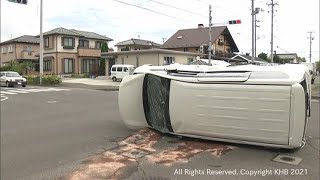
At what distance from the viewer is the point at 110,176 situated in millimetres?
5672

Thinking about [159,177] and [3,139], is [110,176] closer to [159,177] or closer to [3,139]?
[159,177]

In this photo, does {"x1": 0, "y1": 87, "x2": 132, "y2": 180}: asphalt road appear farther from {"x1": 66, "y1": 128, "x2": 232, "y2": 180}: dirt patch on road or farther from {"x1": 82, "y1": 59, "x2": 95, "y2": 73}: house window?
{"x1": 82, "y1": 59, "x2": 95, "y2": 73}: house window

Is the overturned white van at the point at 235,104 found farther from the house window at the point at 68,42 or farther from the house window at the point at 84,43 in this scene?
the house window at the point at 84,43

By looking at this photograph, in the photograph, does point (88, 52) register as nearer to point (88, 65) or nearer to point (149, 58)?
point (88, 65)

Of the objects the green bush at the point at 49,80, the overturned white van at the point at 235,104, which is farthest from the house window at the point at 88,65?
the overturned white van at the point at 235,104

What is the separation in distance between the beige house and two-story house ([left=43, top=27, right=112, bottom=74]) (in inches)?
271

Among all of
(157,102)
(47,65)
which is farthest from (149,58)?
(157,102)

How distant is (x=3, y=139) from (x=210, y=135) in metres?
5.10

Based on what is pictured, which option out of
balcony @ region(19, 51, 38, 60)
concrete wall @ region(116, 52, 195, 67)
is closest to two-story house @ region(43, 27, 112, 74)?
balcony @ region(19, 51, 38, 60)

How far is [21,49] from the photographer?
192 feet

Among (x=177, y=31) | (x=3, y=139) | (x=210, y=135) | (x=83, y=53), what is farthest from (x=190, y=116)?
(x=177, y=31)

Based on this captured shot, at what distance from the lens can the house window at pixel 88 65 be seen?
51281mm

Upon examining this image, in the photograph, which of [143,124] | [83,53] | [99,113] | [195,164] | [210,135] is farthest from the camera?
[83,53]

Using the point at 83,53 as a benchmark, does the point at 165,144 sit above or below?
below
